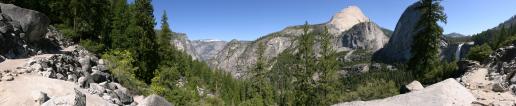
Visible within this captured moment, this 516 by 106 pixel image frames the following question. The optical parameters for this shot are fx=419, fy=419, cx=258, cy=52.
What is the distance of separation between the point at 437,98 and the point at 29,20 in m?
32.3

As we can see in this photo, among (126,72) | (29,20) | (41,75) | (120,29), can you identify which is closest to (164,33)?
(120,29)

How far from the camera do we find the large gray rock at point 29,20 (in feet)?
107

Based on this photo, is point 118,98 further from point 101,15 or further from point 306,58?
point 101,15

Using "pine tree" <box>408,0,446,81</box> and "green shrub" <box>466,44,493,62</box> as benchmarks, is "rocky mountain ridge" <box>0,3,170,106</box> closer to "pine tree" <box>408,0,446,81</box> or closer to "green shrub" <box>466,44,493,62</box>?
"pine tree" <box>408,0,446,81</box>

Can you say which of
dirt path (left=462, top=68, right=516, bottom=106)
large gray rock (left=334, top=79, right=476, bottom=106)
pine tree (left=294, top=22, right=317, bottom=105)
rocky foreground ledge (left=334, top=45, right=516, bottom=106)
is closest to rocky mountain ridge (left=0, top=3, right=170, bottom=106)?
large gray rock (left=334, top=79, right=476, bottom=106)

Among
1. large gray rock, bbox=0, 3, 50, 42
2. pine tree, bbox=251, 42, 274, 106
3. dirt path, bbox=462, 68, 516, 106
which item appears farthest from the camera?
pine tree, bbox=251, 42, 274, 106

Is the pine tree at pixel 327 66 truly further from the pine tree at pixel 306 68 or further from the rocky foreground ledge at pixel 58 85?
the rocky foreground ledge at pixel 58 85

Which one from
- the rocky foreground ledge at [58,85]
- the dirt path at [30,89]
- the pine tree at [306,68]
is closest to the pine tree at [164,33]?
the pine tree at [306,68]

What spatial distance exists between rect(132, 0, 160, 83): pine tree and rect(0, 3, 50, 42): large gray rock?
45.7 feet

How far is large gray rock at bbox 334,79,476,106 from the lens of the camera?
1214 inches

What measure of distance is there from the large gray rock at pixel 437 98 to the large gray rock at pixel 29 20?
86.6 ft

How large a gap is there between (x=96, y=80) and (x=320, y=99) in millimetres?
27608

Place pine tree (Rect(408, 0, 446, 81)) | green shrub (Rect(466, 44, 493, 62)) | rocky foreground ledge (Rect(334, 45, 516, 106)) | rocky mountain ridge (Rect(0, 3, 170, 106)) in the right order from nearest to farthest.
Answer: rocky mountain ridge (Rect(0, 3, 170, 106)), rocky foreground ledge (Rect(334, 45, 516, 106)), pine tree (Rect(408, 0, 446, 81)), green shrub (Rect(466, 44, 493, 62))

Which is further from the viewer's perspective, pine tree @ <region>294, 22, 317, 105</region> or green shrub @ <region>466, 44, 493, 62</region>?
green shrub @ <region>466, 44, 493, 62</region>
